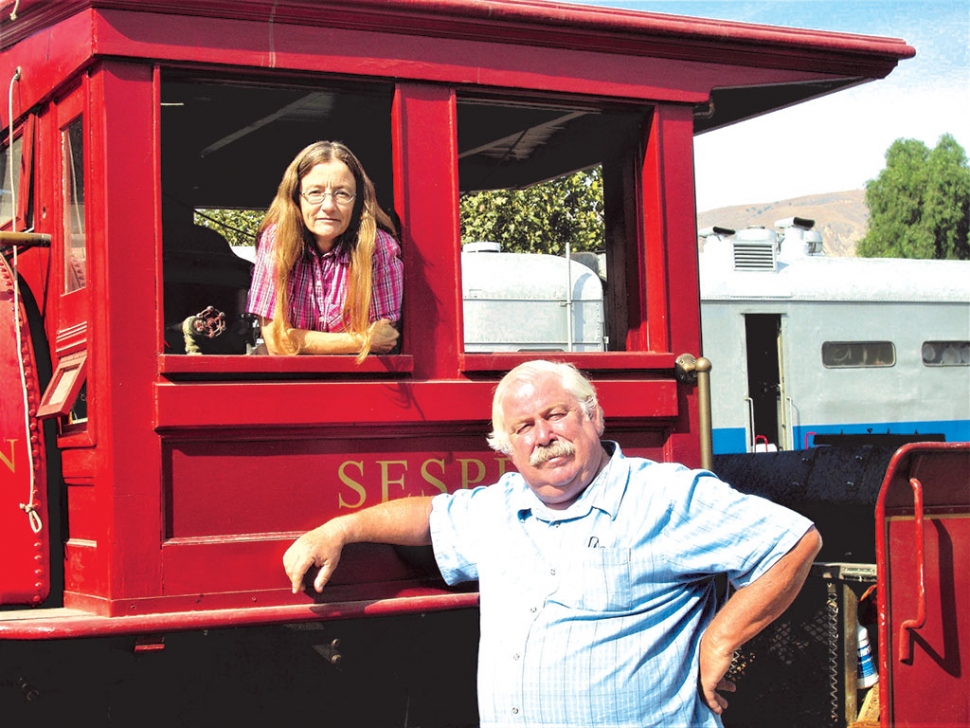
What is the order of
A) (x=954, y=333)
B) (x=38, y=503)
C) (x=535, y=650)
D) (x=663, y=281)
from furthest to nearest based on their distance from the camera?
1. (x=954, y=333)
2. (x=663, y=281)
3. (x=38, y=503)
4. (x=535, y=650)

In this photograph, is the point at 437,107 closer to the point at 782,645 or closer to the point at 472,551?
the point at 472,551

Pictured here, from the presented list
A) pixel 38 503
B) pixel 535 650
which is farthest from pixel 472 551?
A: pixel 38 503

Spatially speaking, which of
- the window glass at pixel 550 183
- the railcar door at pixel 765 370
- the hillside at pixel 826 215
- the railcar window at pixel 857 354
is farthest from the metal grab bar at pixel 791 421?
the hillside at pixel 826 215

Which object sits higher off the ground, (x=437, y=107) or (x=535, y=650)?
(x=437, y=107)

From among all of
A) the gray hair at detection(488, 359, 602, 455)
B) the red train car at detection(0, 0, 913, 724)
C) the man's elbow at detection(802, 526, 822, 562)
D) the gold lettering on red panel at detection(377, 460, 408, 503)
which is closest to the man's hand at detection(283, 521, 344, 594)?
the red train car at detection(0, 0, 913, 724)

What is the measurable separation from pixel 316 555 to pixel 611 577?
833 mm

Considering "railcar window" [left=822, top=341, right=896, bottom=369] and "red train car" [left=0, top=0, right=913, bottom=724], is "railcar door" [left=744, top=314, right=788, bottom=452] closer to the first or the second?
"railcar window" [left=822, top=341, right=896, bottom=369]

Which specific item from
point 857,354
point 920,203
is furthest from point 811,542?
point 920,203

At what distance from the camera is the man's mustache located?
2.80 metres

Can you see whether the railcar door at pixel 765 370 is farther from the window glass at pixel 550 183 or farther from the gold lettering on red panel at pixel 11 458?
the gold lettering on red panel at pixel 11 458

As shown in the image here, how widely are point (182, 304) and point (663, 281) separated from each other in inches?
61.6

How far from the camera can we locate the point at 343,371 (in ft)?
11.0

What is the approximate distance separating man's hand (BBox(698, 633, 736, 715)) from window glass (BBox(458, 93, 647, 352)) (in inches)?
63.5

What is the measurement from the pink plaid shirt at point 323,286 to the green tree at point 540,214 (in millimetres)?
1766
